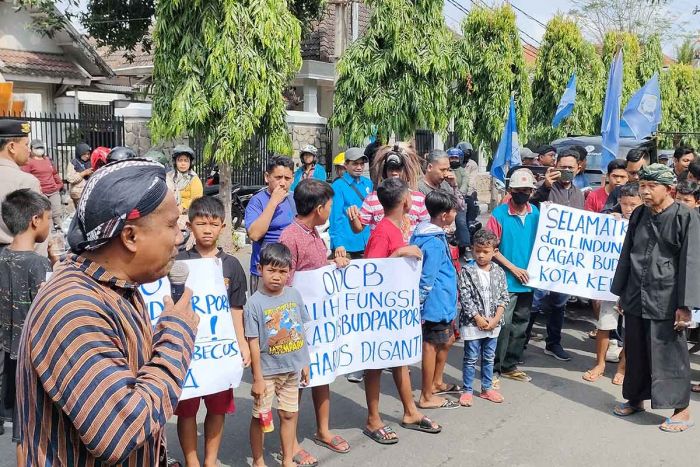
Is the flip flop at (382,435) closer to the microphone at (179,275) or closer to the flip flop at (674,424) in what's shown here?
the microphone at (179,275)

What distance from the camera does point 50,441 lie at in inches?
68.3

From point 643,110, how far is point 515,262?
560 centimetres

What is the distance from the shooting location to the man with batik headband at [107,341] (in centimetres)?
168

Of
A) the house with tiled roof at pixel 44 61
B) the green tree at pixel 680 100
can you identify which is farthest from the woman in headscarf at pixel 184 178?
the green tree at pixel 680 100

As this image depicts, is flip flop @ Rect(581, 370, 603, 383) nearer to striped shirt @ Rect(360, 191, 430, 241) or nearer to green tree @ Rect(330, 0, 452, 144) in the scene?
striped shirt @ Rect(360, 191, 430, 241)

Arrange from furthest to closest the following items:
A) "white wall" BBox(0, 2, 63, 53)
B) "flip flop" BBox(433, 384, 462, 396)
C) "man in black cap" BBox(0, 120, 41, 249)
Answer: "white wall" BBox(0, 2, 63, 53), "flip flop" BBox(433, 384, 462, 396), "man in black cap" BBox(0, 120, 41, 249)

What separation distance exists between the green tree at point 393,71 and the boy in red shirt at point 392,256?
862 centimetres

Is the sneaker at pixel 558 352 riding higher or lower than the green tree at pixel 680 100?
lower

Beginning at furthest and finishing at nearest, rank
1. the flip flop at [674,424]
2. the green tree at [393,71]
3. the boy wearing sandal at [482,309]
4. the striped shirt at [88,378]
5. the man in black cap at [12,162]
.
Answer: the green tree at [393,71] → the boy wearing sandal at [482,309] → the flip flop at [674,424] → the man in black cap at [12,162] → the striped shirt at [88,378]

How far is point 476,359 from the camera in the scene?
18.6ft

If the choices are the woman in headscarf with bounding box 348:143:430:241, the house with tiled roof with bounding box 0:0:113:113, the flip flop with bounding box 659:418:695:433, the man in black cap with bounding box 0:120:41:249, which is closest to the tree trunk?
the woman in headscarf with bounding box 348:143:430:241

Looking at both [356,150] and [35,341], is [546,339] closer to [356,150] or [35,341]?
[356,150]

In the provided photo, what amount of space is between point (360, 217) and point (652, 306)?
2532 millimetres

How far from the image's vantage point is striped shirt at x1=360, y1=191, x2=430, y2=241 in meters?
6.19
